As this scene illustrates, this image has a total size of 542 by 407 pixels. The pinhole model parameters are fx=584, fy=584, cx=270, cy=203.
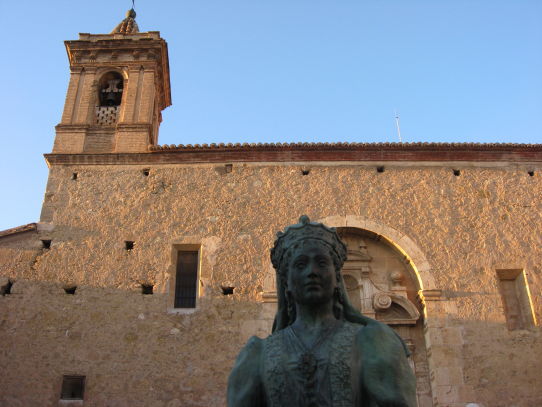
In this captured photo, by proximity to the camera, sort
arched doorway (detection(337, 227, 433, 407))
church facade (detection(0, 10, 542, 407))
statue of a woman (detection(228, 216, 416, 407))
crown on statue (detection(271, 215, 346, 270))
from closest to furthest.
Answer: statue of a woman (detection(228, 216, 416, 407)), crown on statue (detection(271, 215, 346, 270)), church facade (detection(0, 10, 542, 407)), arched doorway (detection(337, 227, 433, 407))

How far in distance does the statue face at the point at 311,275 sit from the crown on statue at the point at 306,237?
51 millimetres

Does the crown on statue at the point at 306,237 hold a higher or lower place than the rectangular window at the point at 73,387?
lower

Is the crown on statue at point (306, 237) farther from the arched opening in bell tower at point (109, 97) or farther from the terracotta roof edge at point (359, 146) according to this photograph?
the arched opening in bell tower at point (109, 97)

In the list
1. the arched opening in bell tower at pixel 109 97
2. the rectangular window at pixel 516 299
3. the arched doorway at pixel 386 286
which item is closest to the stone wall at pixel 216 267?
the rectangular window at pixel 516 299

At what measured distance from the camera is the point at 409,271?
11180 millimetres

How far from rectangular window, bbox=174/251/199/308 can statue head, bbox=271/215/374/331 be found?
808cm

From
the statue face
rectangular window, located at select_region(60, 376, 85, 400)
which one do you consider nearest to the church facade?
rectangular window, located at select_region(60, 376, 85, 400)

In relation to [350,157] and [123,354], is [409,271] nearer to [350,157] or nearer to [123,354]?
[350,157]

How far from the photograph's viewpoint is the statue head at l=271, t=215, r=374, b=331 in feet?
8.95

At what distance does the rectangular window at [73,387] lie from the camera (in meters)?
9.79

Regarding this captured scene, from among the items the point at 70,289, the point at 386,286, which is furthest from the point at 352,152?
the point at 70,289

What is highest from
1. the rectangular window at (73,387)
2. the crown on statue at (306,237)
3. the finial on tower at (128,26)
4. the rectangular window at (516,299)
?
the finial on tower at (128,26)

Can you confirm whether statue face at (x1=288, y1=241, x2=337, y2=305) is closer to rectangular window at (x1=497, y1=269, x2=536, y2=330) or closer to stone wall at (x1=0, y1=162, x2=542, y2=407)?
stone wall at (x1=0, y1=162, x2=542, y2=407)

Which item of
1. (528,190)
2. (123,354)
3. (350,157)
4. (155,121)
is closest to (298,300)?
(123,354)
